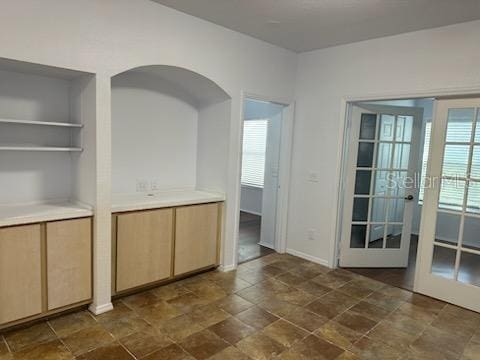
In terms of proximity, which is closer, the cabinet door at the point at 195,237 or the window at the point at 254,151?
the cabinet door at the point at 195,237

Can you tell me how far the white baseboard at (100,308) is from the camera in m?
2.91

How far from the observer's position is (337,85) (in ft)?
13.3

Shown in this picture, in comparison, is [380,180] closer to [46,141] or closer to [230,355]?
[230,355]

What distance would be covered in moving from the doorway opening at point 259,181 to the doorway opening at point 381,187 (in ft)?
3.36

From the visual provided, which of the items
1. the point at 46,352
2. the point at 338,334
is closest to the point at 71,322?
the point at 46,352

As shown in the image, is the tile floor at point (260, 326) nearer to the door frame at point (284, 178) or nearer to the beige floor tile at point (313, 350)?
the beige floor tile at point (313, 350)

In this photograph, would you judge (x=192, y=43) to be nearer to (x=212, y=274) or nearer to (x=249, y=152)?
(x=212, y=274)

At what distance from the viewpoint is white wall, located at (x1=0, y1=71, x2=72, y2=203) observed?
280 centimetres

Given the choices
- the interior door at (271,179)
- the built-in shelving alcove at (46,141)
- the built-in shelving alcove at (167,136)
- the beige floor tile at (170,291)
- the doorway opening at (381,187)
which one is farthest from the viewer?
the interior door at (271,179)

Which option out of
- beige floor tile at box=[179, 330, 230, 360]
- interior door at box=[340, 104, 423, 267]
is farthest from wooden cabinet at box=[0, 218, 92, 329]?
interior door at box=[340, 104, 423, 267]

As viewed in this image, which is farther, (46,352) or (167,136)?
(167,136)

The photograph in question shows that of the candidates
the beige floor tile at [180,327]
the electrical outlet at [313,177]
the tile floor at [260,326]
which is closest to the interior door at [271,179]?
the electrical outlet at [313,177]

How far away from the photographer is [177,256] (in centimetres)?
353

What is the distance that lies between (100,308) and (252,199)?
4.73 m
